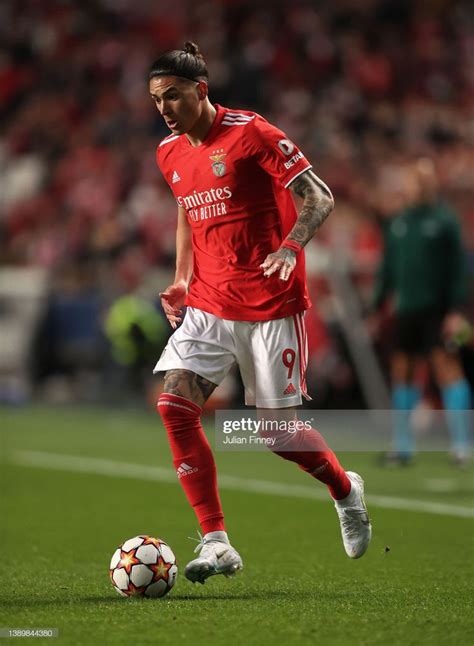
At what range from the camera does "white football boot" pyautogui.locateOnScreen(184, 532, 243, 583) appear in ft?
15.6

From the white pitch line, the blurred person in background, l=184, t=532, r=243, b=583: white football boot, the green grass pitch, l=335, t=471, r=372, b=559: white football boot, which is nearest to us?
the green grass pitch

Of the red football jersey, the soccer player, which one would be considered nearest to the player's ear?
the soccer player

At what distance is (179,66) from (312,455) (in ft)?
5.46

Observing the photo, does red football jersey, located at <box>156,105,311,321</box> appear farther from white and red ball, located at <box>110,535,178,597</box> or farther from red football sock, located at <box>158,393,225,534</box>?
white and red ball, located at <box>110,535,178,597</box>

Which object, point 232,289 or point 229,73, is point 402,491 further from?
point 229,73

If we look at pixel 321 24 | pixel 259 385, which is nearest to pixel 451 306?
pixel 259 385

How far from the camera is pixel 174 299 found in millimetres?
5320

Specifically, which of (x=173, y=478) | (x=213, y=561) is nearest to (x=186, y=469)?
(x=213, y=561)

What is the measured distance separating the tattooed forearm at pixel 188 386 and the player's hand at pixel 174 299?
373 millimetres

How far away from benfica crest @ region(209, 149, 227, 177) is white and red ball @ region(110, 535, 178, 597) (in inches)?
59.4

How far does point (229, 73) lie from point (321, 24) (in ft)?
5.96

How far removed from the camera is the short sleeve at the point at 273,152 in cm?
484

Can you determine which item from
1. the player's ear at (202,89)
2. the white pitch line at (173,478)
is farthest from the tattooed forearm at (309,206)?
the white pitch line at (173,478)

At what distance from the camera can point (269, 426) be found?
511 cm
